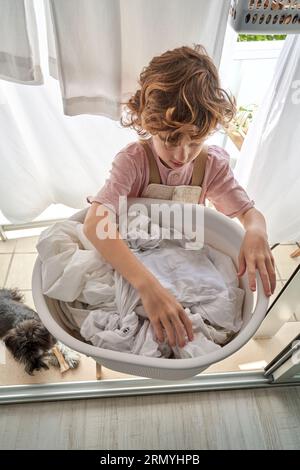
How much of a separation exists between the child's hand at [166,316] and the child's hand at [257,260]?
0.17 meters

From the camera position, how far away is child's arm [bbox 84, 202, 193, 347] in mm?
630

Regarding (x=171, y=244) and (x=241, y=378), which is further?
(x=241, y=378)

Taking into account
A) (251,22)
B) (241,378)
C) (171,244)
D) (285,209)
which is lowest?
(241,378)

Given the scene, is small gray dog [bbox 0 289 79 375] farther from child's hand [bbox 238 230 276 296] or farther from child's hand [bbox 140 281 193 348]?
child's hand [bbox 238 230 276 296]

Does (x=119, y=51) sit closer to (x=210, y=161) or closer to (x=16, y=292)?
(x=210, y=161)

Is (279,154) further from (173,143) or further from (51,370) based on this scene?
(51,370)

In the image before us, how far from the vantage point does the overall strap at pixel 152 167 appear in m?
0.84

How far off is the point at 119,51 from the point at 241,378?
3.32 feet

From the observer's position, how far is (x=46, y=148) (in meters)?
1.05

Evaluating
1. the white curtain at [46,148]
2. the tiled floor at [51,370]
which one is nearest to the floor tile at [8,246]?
the tiled floor at [51,370]

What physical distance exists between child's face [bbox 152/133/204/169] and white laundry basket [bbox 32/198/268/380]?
125 millimetres

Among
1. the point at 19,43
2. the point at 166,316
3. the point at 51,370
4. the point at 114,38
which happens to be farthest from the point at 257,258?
the point at 51,370

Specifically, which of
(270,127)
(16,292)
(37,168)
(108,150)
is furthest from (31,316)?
(270,127)

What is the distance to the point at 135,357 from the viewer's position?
580 mm
